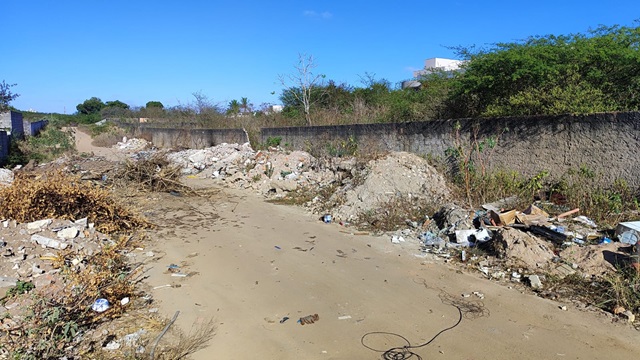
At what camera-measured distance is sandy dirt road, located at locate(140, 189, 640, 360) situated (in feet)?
10.5

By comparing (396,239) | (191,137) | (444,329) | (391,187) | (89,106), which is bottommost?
(444,329)

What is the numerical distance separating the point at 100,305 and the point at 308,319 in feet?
5.99

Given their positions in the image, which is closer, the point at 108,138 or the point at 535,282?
the point at 535,282

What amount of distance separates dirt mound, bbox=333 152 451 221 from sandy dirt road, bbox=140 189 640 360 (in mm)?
1069

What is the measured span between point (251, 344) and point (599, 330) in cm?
280

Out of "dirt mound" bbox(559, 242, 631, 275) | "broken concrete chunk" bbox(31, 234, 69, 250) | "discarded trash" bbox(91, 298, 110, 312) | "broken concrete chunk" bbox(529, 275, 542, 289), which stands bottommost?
"broken concrete chunk" bbox(529, 275, 542, 289)

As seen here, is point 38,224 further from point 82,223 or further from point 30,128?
point 30,128

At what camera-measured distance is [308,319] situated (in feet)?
11.9

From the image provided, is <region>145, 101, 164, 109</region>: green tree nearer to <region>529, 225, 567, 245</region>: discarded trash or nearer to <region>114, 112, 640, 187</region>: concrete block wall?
<region>114, 112, 640, 187</region>: concrete block wall

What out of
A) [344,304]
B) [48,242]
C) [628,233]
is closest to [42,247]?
[48,242]

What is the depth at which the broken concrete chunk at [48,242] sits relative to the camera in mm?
4827

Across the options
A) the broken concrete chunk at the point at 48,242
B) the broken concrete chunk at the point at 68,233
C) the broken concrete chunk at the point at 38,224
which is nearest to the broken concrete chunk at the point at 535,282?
the broken concrete chunk at the point at 48,242

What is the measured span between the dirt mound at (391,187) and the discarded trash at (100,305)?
4091 millimetres

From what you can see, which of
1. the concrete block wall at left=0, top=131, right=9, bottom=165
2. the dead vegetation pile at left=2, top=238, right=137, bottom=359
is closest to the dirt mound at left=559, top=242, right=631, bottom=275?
the dead vegetation pile at left=2, top=238, right=137, bottom=359
